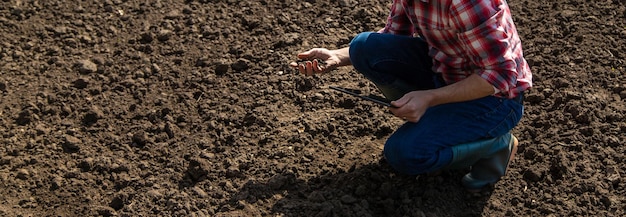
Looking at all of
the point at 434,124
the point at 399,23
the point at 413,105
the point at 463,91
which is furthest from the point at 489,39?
the point at 399,23

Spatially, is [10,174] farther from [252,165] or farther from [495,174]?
[495,174]

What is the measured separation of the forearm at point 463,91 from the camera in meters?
2.93

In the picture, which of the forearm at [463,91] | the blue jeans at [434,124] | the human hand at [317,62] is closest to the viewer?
the forearm at [463,91]

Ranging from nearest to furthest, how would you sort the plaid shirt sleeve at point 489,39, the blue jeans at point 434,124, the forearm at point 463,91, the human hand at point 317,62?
the plaid shirt sleeve at point 489,39 → the forearm at point 463,91 → the blue jeans at point 434,124 → the human hand at point 317,62

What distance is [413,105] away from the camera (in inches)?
116

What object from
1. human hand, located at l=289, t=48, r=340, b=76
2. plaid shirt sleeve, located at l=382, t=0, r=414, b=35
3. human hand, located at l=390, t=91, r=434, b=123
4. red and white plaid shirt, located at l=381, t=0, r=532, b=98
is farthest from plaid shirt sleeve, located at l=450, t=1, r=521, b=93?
human hand, located at l=289, t=48, r=340, b=76

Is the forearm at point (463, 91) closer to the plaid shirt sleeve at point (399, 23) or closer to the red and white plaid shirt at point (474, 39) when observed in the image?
the red and white plaid shirt at point (474, 39)

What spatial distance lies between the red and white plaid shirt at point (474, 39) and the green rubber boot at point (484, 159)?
0.69 ft

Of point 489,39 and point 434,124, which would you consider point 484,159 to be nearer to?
point 434,124

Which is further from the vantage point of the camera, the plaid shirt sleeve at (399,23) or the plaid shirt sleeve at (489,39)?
the plaid shirt sleeve at (399,23)

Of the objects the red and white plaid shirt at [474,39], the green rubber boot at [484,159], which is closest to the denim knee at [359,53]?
the red and white plaid shirt at [474,39]

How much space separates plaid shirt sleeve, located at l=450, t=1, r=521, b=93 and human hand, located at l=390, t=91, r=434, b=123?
0.69 feet

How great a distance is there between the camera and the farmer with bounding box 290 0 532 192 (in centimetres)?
286

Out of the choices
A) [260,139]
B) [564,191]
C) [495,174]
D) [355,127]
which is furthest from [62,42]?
[564,191]
